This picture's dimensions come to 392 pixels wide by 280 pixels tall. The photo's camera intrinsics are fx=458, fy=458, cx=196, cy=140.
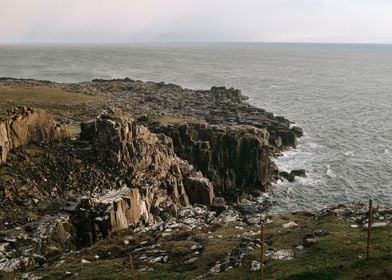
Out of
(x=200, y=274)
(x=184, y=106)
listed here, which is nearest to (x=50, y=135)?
(x=200, y=274)

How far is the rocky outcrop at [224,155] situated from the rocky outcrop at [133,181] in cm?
725

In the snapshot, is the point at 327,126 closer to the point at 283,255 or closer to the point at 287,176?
the point at 287,176

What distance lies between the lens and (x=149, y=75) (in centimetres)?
18575

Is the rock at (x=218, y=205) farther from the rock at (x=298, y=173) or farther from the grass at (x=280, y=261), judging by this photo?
the grass at (x=280, y=261)

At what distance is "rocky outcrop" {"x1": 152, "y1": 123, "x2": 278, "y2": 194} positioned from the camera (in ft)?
199

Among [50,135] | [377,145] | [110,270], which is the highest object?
[50,135]

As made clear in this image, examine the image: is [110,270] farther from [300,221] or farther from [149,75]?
[149,75]

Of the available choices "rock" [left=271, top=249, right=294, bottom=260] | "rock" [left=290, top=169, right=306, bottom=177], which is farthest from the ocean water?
"rock" [left=271, top=249, right=294, bottom=260]

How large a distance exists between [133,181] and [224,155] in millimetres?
22393

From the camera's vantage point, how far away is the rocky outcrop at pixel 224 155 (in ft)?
199

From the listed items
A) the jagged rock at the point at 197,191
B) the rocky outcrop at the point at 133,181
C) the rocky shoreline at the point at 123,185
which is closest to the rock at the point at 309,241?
the rocky shoreline at the point at 123,185

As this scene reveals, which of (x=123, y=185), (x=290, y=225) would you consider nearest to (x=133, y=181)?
(x=123, y=185)

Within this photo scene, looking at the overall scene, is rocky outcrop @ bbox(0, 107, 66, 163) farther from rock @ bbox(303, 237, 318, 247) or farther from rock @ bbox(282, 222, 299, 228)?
rock @ bbox(303, 237, 318, 247)

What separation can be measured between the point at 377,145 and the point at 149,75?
4743 inches
